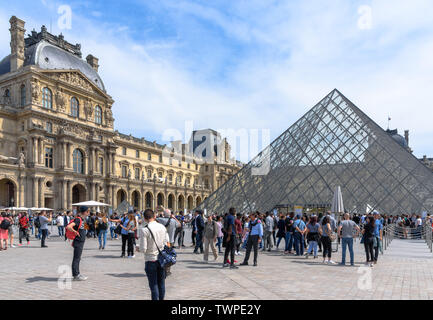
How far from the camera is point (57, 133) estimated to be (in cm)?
3947

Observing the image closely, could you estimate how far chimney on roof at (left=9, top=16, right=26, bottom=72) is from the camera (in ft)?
126

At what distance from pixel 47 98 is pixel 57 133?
147 inches

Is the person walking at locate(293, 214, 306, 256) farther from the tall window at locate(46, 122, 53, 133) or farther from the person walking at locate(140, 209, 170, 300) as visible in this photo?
the tall window at locate(46, 122, 53, 133)

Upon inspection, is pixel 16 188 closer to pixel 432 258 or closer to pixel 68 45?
pixel 68 45

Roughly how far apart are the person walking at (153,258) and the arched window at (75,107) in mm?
40594

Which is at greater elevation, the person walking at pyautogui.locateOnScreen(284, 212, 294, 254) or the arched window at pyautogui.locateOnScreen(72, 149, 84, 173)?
the arched window at pyautogui.locateOnScreen(72, 149, 84, 173)

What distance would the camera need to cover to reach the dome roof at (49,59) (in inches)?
1538

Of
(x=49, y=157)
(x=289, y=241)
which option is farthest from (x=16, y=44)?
(x=289, y=241)

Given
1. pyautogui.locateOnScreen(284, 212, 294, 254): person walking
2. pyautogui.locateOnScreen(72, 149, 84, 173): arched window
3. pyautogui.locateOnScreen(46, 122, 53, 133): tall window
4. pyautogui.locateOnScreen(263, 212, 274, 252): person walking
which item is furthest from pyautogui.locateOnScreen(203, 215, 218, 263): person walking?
pyautogui.locateOnScreen(72, 149, 84, 173): arched window

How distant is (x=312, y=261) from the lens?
32.9 ft

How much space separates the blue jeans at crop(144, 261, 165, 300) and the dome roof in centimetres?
3938

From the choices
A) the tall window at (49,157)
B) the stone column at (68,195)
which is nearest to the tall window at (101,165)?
the stone column at (68,195)

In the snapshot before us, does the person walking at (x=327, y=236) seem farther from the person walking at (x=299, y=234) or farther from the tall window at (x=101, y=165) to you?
the tall window at (x=101, y=165)
